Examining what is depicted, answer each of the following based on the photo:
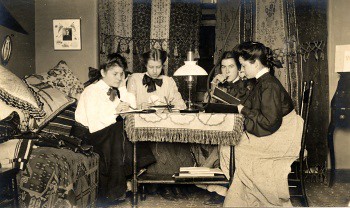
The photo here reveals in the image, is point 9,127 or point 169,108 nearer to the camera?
point 9,127

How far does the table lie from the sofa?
460 mm

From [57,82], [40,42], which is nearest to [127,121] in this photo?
[57,82]

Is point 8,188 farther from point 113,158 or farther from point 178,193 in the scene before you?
point 178,193

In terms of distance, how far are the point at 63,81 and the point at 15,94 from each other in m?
1.14

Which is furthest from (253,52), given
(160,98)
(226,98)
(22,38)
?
(22,38)

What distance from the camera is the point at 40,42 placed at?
4.82 m

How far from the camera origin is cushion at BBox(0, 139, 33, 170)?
8.62 ft

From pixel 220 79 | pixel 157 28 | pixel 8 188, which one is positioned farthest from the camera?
pixel 157 28

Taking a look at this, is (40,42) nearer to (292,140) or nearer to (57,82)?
(57,82)

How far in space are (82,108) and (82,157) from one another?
0.68 metres

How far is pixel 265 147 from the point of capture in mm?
3357

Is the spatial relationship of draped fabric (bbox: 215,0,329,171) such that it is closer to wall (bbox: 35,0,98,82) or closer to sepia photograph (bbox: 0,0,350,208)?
sepia photograph (bbox: 0,0,350,208)

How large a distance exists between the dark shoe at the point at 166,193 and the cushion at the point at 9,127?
5.20 ft

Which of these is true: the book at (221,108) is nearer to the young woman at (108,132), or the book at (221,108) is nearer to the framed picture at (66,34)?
the young woman at (108,132)
